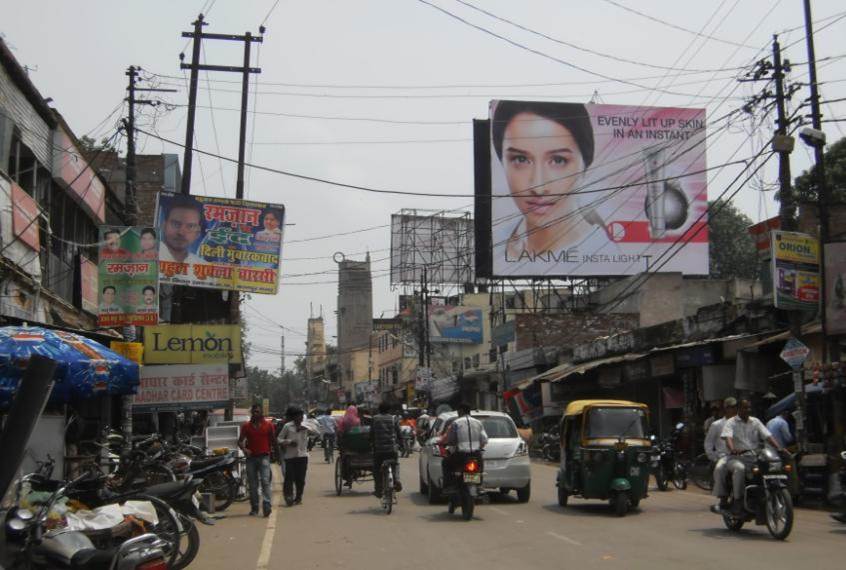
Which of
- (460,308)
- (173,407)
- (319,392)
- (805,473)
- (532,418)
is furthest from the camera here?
(319,392)

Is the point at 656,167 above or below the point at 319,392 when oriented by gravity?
above

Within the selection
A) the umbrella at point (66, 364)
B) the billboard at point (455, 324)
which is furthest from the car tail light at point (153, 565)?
the billboard at point (455, 324)

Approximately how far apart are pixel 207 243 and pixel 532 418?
1520 cm

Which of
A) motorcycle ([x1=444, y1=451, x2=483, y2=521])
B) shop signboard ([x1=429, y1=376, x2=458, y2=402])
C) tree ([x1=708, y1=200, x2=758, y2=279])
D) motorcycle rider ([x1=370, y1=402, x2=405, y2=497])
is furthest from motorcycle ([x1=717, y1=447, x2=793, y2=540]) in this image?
tree ([x1=708, y1=200, x2=758, y2=279])

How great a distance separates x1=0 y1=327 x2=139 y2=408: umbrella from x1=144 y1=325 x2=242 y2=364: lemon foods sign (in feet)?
34.4

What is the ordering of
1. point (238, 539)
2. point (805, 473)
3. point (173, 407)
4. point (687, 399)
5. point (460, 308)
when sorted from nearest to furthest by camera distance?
point (238, 539) → point (805, 473) → point (173, 407) → point (687, 399) → point (460, 308)

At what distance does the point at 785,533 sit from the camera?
10.9 meters

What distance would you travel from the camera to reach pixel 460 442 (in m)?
13.9

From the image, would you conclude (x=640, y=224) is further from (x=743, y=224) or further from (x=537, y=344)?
(x=743, y=224)

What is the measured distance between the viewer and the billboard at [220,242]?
90.9 feet

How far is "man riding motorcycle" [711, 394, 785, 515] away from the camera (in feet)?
38.4

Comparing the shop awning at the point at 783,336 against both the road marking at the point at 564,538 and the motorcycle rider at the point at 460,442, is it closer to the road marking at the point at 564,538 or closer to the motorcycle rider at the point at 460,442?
the motorcycle rider at the point at 460,442

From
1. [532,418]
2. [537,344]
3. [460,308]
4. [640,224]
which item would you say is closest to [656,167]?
[640,224]

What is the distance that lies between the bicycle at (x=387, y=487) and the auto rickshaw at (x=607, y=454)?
9.50 ft
